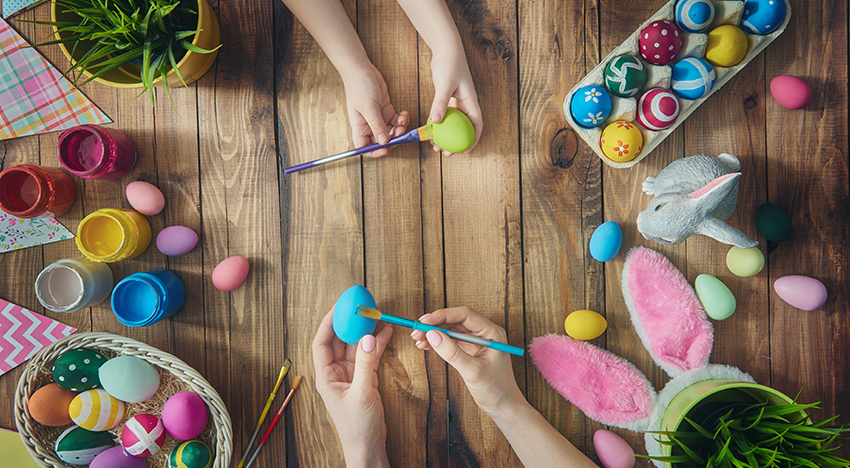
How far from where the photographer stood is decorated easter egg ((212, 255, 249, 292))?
39.9 inches

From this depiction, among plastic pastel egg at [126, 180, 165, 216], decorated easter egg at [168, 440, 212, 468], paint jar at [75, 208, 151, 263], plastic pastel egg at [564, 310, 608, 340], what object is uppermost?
plastic pastel egg at [126, 180, 165, 216]

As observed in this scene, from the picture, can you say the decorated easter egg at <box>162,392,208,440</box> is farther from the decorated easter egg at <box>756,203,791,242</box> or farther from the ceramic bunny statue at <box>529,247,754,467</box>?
the decorated easter egg at <box>756,203,791,242</box>

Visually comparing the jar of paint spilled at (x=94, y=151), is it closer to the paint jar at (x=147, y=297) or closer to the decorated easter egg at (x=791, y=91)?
the paint jar at (x=147, y=297)

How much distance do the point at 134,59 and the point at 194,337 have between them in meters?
0.65

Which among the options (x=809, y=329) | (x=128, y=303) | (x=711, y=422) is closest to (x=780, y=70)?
(x=809, y=329)

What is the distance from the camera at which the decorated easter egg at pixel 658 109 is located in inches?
35.6

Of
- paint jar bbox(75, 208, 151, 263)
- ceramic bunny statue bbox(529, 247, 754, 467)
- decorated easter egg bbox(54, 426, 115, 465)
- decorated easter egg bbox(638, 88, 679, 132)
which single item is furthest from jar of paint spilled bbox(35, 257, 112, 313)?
decorated easter egg bbox(638, 88, 679, 132)

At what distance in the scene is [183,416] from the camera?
2.98 feet

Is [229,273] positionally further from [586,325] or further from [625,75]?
[625,75]

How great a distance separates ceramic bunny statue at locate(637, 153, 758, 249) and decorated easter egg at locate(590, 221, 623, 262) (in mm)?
59

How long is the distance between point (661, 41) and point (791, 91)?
0.39 m

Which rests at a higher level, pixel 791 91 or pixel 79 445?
pixel 791 91

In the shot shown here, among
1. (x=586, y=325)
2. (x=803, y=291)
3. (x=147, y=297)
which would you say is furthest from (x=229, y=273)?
(x=803, y=291)

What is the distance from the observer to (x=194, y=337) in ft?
3.49
